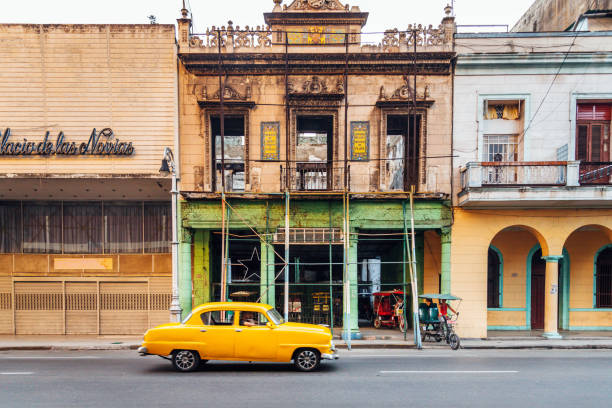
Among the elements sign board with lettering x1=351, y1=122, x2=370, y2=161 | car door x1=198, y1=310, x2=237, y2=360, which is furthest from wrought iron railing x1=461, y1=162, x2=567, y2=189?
car door x1=198, y1=310, x2=237, y2=360

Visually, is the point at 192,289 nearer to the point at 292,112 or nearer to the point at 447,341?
the point at 292,112

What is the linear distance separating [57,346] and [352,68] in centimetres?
1359

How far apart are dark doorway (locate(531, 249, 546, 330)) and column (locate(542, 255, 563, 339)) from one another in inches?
63.2

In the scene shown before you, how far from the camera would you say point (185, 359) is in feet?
30.1

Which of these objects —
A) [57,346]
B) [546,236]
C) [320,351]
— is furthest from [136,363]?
[546,236]

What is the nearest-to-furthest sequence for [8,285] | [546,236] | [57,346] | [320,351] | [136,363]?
1. [320,351]
2. [136,363]
3. [57,346]
4. [546,236]
5. [8,285]

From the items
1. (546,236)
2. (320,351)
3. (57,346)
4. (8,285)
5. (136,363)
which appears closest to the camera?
(320,351)

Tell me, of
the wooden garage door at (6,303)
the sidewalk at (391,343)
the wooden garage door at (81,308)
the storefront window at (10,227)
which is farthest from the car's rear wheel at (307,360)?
the storefront window at (10,227)

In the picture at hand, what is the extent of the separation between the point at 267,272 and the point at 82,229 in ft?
24.7

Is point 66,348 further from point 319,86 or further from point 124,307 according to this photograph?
point 319,86

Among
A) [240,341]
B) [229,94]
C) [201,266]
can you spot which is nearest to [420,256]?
[201,266]

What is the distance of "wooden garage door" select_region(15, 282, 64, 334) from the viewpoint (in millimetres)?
14797

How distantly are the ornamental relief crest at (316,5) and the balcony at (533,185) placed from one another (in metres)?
7.40

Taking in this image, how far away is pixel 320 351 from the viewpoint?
911cm
